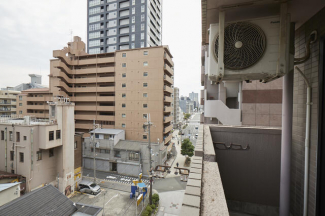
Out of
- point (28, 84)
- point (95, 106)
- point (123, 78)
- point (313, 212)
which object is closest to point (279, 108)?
point (313, 212)

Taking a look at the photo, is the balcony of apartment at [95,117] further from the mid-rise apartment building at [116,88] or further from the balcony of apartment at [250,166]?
the balcony of apartment at [250,166]

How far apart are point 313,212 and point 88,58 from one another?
133 feet

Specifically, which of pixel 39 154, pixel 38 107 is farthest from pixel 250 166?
pixel 38 107

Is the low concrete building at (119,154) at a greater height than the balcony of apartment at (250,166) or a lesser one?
lesser

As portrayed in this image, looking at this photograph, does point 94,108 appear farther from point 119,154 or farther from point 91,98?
point 119,154

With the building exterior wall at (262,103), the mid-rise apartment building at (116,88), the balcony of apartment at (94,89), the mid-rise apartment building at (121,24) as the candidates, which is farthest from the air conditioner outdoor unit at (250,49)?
the mid-rise apartment building at (121,24)

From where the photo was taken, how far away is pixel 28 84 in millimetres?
60562

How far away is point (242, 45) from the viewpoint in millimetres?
3365

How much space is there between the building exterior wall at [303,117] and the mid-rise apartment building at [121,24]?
144 ft

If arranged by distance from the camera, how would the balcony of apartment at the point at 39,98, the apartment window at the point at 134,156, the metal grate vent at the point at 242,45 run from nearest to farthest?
1. the metal grate vent at the point at 242,45
2. the apartment window at the point at 134,156
3. the balcony of apartment at the point at 39,98

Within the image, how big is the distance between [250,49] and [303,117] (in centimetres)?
295

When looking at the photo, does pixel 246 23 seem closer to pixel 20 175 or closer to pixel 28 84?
pixel 20 175

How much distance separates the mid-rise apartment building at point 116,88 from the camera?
95.6ft

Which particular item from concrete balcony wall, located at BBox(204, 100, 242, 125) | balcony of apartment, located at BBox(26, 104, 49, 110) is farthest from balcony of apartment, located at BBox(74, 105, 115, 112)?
concrete balcony wall, located at BBox(204, 100, 242, 125)
